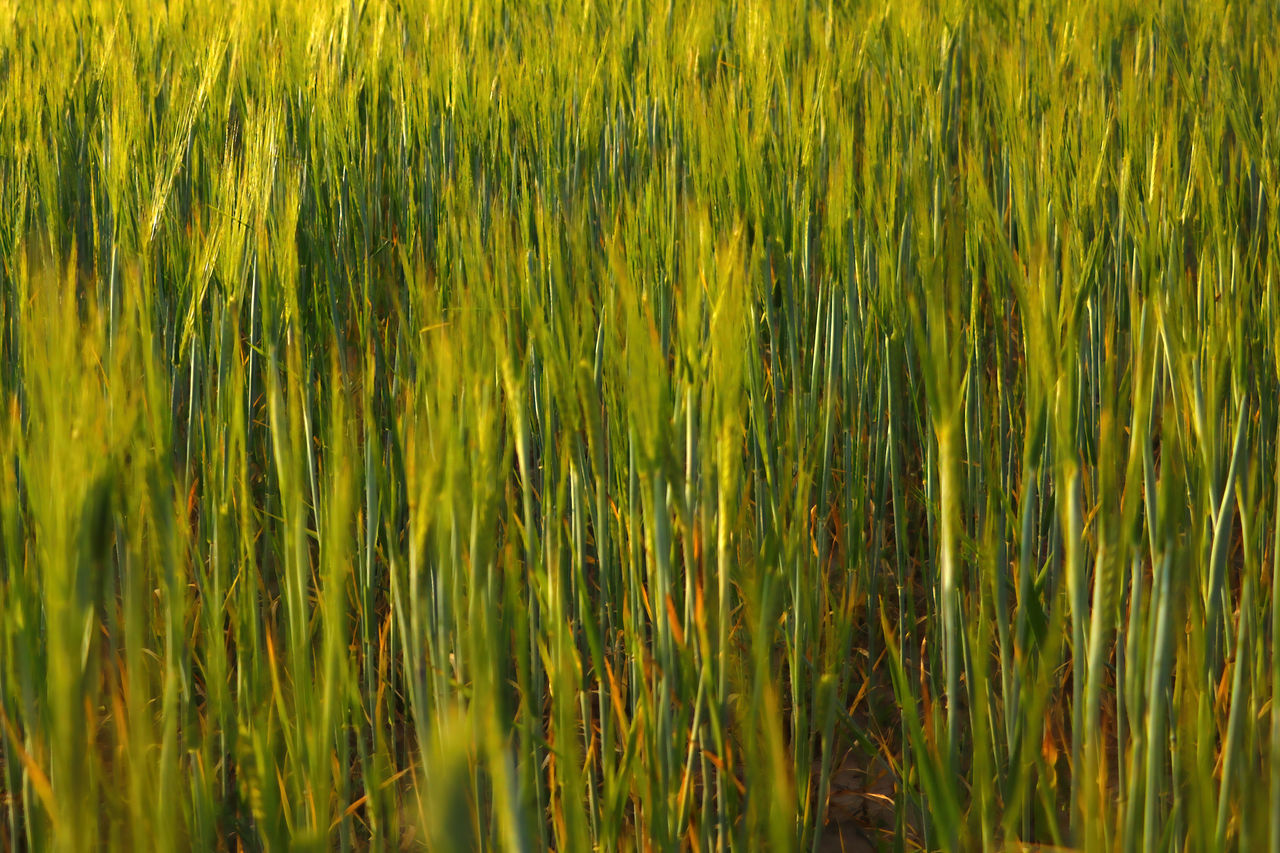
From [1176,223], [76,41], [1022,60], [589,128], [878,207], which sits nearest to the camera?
[1176,223]

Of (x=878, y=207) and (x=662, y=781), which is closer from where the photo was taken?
(x=662, y=781)

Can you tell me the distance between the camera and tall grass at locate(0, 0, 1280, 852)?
0.54 m

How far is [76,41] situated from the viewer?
7.28 ft

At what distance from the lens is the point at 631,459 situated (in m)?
0.69

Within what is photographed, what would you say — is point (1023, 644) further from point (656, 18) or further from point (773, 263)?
point (656, 18)

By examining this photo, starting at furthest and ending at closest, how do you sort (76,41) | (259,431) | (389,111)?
(76,41)
(389,111)
(259,431)

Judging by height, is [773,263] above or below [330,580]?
above

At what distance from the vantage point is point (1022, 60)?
2047 millimetres

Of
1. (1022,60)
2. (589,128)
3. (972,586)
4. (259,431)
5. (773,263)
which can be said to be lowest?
(972,586)

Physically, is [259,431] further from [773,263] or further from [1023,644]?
[1023,644]

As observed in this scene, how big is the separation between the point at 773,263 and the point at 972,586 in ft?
1.32

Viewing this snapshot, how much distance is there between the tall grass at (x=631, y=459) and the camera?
0.54 m

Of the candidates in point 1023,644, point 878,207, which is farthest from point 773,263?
point 1023,644

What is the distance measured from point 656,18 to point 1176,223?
1412 mm
